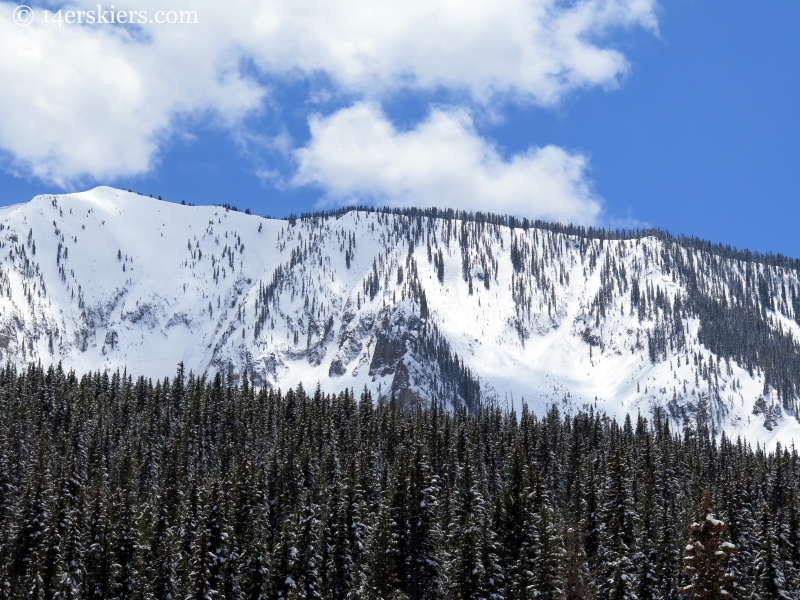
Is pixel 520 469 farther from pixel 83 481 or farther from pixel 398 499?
pixel 83 481

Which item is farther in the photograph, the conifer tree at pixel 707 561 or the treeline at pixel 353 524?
the treeline at pixel 353 524

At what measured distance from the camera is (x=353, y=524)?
57.6m

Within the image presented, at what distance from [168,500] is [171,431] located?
168 feet

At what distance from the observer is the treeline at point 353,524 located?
53281 millimetres

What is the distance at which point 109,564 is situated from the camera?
198 feet

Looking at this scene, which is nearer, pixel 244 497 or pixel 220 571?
pixel 220 571

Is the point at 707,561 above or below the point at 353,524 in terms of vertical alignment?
below

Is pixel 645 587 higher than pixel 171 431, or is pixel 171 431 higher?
pixel 171 431

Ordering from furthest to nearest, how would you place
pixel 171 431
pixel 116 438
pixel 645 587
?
pixel 171 431 → pixel 116 438 → pixel 645 587

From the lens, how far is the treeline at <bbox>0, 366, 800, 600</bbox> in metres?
53.3

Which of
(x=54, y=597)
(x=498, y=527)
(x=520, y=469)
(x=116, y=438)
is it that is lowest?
(x=54, y=597)

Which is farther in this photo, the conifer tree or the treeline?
the treeline

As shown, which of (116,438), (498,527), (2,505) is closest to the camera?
(498,527)

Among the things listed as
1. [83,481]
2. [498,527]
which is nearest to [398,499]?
[498,527]
